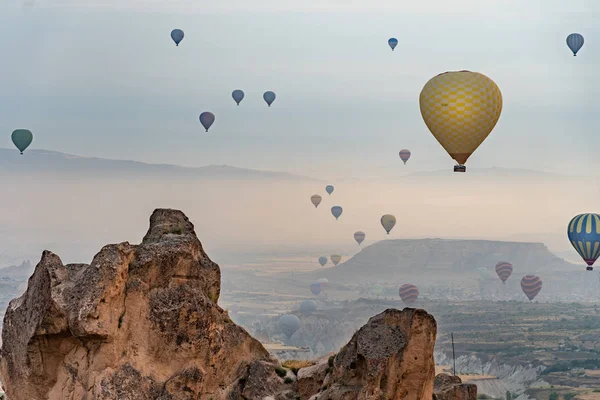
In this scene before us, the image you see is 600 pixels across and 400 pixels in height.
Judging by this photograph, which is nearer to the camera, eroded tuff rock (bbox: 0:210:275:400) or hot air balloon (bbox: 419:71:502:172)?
eroded tuff rock (bbox: 0:210:275:400)

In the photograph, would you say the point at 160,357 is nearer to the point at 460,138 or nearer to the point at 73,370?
the point at 73,370

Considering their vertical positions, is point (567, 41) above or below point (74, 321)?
above

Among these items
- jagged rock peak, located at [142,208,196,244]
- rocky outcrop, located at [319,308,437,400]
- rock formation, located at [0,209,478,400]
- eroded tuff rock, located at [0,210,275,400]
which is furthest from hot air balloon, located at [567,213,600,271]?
eroded tuff rock, located at [0,210,275,400]

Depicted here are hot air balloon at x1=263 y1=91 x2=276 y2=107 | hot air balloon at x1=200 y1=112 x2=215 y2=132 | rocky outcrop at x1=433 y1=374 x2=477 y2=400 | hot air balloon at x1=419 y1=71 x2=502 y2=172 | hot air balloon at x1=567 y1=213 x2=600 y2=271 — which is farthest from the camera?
hot air balloon at x1=263 y1=91 x2=276 y2=107

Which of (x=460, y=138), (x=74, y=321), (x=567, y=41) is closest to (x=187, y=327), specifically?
(x=74, y=321)

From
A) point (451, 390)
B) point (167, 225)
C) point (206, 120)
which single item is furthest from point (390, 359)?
point (206, 120)

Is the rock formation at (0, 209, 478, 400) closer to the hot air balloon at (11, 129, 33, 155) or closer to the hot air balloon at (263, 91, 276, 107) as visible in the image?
the hot air balloon at (11, 129, 33, 155)

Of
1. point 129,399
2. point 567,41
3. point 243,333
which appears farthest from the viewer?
point 567,41

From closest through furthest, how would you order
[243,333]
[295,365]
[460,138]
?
[243,333]
[295,365]
[460,138]

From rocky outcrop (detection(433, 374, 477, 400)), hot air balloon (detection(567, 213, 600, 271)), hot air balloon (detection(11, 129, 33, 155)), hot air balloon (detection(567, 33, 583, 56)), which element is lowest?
rocky outcrop (detection(433, 374, 477, 400))
